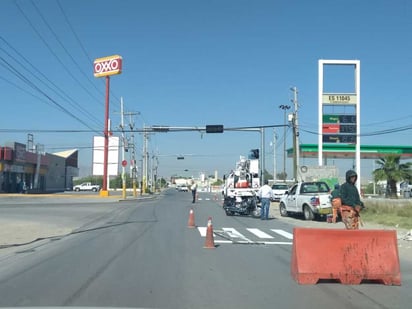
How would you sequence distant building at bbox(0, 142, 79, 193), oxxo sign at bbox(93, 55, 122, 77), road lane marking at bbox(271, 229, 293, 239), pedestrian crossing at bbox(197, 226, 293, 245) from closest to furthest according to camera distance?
pedestrian crossing at bbox(197, 226, 293, 245), road lane marking at bbox(271, 229, 293, 239), oxxo sign at bbox(93, 55, 122, 77), distant building at bbox(0, 142, 79, 193)

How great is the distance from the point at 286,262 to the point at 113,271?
12.2ft

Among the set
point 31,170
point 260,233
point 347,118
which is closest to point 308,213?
point 260,233

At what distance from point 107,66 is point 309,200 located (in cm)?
3555

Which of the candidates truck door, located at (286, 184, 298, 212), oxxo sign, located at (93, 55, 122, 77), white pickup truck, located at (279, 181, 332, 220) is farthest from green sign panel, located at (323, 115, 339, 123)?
oxxo sign, located at (93, 55, 122, 77)

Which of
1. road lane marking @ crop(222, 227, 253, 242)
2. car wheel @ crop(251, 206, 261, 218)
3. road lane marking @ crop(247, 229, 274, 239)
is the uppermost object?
car wheel @ crop(251, 206, 261, 218)

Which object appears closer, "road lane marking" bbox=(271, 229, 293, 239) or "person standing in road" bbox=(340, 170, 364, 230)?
"person standing in road" bbox=(340, 170, 364, 230)

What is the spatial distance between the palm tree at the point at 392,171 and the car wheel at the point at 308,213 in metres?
29.3

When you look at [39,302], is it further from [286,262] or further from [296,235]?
[286,262]

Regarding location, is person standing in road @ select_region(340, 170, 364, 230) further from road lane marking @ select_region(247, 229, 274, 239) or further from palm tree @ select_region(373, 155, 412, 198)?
palm tree @ select_region(373, 155, 412, 198)

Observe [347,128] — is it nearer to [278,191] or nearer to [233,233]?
[278,191]

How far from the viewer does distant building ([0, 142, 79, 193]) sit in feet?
195

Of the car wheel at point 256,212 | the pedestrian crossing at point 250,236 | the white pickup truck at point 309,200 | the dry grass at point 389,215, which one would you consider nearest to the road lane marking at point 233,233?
the pedestrian crossing at point 250,236

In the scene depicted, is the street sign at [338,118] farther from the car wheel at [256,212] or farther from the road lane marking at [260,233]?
the road lane marking at [260,233]

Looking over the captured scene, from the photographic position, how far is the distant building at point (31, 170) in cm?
5947
